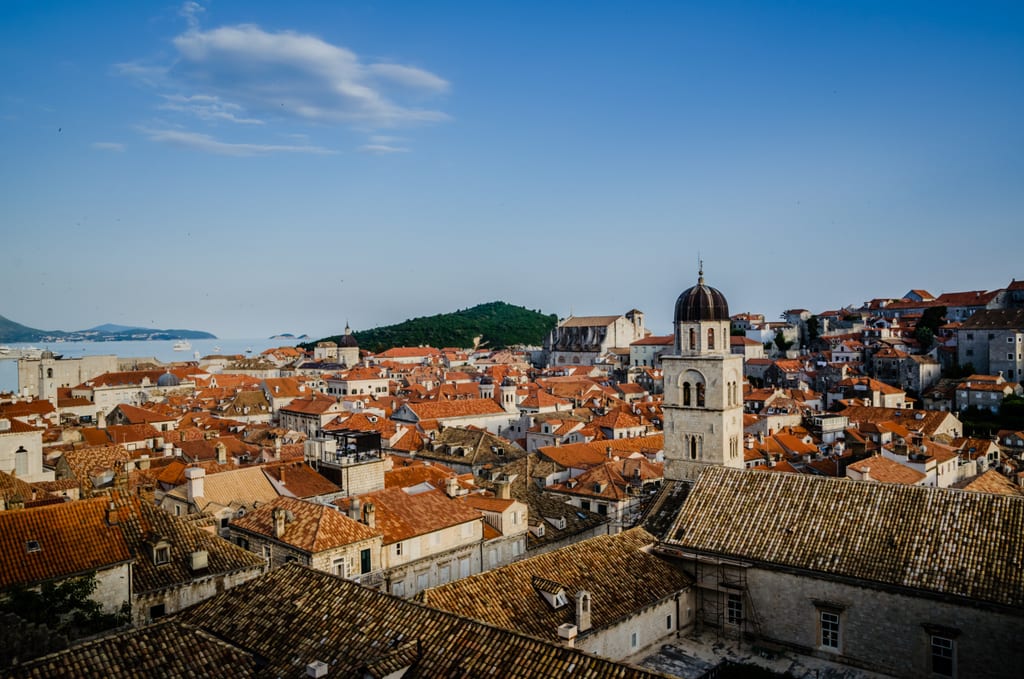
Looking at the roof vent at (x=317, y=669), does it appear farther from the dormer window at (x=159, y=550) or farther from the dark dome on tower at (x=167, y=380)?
the dark dome on tower at (x=167, y=380)

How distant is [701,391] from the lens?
30953mm

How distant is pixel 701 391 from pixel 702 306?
358 cm

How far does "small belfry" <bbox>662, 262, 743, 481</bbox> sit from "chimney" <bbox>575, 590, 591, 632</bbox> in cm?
1356

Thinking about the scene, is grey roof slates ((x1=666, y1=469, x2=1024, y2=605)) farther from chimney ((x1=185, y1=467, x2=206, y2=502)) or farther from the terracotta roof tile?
chimney ((x1=185, y1=467, x2=206, y2=502))

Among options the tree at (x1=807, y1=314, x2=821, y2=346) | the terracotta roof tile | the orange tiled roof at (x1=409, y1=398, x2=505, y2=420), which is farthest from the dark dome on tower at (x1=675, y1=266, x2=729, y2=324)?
the tree at (x1=807, y1=314, x2=821, y2=346)

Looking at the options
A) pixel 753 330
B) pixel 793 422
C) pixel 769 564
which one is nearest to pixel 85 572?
pixel 769 564

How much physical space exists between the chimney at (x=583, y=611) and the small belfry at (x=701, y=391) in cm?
1356

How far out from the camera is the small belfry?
30312 mm

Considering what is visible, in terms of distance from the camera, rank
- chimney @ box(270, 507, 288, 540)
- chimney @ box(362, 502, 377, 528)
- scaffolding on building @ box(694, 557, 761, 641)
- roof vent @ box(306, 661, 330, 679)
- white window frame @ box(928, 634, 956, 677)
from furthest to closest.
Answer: chimney @ box(362, 502, 377, 528) < chimney @ box(270, 507, 288, 540) < scaffolding on building @ box(694, 557, 761, 641) < white window frame @ box(928, 634, 956, 677) < roof vent @ box(306, 661, 330, 679)

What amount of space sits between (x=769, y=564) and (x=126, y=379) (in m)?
102

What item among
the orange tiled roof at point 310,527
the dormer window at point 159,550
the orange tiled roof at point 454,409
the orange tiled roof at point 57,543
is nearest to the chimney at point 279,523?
the orange tiled roof at point 310,527

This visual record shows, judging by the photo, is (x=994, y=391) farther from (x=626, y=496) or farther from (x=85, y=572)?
(x=85, y=572)

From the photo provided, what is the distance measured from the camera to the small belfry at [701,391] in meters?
30.3

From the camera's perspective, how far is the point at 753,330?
143m
